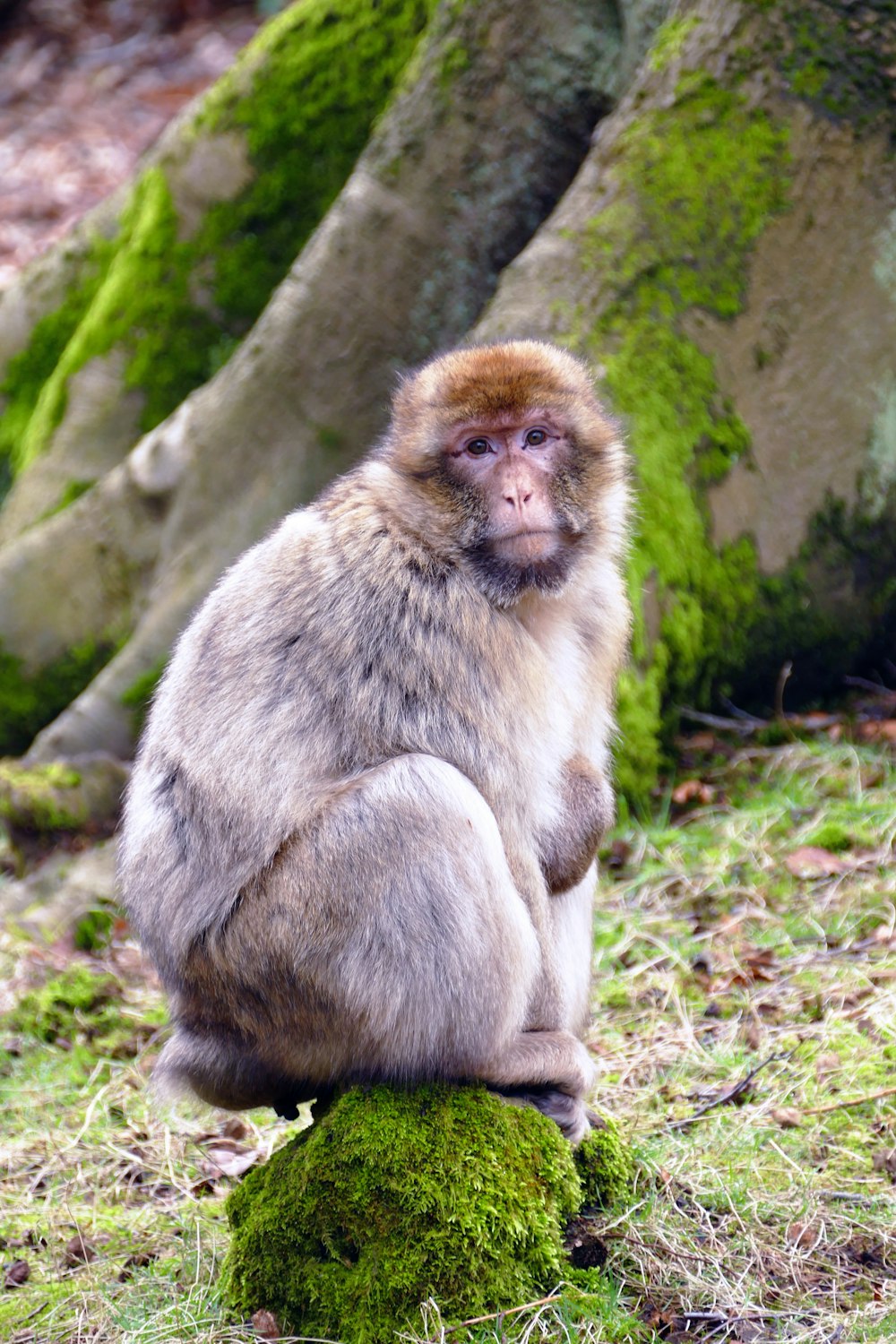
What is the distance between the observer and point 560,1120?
10.1 feet

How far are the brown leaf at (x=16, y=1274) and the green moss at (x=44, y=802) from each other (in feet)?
7.60

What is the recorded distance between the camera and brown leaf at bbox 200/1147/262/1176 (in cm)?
383

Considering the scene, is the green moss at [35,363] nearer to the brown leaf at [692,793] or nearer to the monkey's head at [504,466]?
the brown leaf at [692,793]

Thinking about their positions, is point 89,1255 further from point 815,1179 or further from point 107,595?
point 107,595

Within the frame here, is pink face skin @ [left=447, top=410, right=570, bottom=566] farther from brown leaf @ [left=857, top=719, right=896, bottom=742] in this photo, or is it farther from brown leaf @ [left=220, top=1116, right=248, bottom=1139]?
brown leaf @ [left=857, top=719, right=896, bottom=742]

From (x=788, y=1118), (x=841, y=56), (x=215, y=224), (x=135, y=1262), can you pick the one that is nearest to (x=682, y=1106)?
(x=788, y=1118)

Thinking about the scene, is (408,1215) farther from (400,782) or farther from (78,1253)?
(78,1253)

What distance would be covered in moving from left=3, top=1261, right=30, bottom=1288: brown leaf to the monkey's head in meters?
1.91

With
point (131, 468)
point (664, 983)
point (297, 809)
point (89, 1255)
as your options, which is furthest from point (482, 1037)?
point (131, 468)

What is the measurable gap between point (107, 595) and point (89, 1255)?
3458 millimetres

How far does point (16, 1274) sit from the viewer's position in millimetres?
3410

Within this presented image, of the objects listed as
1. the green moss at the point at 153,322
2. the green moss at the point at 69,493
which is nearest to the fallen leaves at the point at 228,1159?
the green moss at the point at 69,493

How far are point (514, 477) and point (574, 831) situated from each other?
0.77 meters

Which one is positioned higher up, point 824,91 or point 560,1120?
point 824,91
